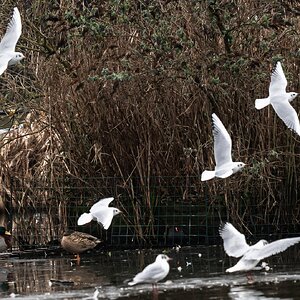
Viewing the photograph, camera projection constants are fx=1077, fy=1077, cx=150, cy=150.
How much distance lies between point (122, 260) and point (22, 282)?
2.23 m

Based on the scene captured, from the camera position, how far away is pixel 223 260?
14.5 meters

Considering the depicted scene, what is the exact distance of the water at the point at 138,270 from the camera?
11.2 meters

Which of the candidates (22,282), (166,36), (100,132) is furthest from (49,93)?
(22,282)

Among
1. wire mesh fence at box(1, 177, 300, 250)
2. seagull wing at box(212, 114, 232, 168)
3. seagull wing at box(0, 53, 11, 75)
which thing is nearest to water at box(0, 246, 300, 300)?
wire mesh fence at box(1, 177, 300, 250)

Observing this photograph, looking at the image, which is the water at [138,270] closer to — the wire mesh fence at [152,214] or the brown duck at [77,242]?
the brown duck at [77,242]

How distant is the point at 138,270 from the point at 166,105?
4126 mm

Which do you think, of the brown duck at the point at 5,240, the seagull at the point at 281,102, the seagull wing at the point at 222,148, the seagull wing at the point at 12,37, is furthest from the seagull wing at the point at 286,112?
the brown duck at the point at 5,240

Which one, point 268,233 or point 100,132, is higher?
point 100,132

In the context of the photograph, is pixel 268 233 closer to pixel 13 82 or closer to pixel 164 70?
pixel 164 70

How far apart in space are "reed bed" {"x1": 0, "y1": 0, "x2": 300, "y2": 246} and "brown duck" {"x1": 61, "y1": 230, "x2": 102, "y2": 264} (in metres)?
0.87

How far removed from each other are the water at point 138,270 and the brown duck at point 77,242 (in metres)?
0.16

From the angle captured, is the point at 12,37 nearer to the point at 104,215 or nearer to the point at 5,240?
the point at 104,215

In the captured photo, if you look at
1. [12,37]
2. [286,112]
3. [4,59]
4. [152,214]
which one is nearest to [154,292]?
[286,112]

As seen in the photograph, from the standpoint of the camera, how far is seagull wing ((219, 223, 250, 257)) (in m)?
12.5
